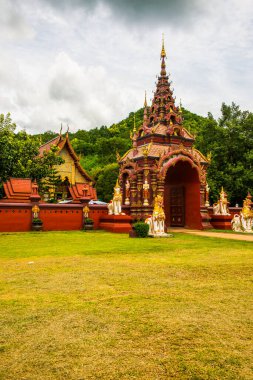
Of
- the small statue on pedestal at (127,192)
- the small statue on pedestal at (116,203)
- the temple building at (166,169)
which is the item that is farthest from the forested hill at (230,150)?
the small statue on pedestal at (116,203)

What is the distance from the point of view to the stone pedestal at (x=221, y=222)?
2138 centimetres

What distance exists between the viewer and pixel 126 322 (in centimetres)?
398

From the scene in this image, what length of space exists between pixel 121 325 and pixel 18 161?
2077cm

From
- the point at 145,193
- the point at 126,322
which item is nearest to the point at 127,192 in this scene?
the point at 145,193

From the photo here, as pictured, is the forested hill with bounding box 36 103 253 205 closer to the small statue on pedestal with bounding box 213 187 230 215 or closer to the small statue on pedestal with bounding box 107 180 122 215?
the small statue on pedestal with bounding box 213 187 230 215

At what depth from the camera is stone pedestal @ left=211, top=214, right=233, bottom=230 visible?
70.1 ft

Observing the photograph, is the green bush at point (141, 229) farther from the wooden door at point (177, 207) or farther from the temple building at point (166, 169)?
the wooden door at point (177, 207)

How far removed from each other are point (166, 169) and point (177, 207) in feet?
12.3

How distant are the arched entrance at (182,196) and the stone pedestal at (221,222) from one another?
128 cm

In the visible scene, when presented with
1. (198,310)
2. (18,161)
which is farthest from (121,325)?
(18,161)

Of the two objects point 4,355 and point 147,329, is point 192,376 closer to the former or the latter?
point 147,329

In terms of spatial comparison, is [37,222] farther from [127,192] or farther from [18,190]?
[127,192]

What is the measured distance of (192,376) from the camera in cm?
280

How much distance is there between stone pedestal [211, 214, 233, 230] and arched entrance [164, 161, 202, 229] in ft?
4.20
